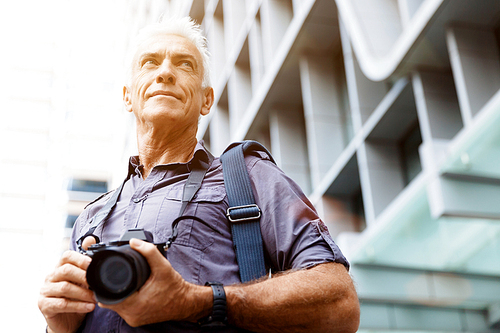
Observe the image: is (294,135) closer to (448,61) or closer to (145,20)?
(448,61)

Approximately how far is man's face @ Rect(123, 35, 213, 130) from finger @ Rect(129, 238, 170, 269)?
0.96 m

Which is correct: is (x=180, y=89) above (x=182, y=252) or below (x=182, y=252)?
above

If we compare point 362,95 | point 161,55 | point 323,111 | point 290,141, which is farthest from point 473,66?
point 290,141

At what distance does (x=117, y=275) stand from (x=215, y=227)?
1.83 feet

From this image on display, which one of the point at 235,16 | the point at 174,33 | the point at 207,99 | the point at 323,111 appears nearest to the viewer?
the point at 174,33

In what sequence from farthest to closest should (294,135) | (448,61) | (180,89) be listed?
(294,135) → (448,61) → (180,89)

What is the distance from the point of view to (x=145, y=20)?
29750 mm

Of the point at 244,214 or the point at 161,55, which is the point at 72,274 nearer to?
the point at 244,214

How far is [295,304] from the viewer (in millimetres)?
1781

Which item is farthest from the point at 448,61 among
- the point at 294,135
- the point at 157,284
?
the point at 157,284

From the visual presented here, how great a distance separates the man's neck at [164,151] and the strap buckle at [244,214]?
549 mm

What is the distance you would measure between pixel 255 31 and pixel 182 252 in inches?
502

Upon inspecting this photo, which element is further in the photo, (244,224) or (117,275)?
(244,224)

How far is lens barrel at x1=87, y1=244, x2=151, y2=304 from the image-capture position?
5.04 feet
